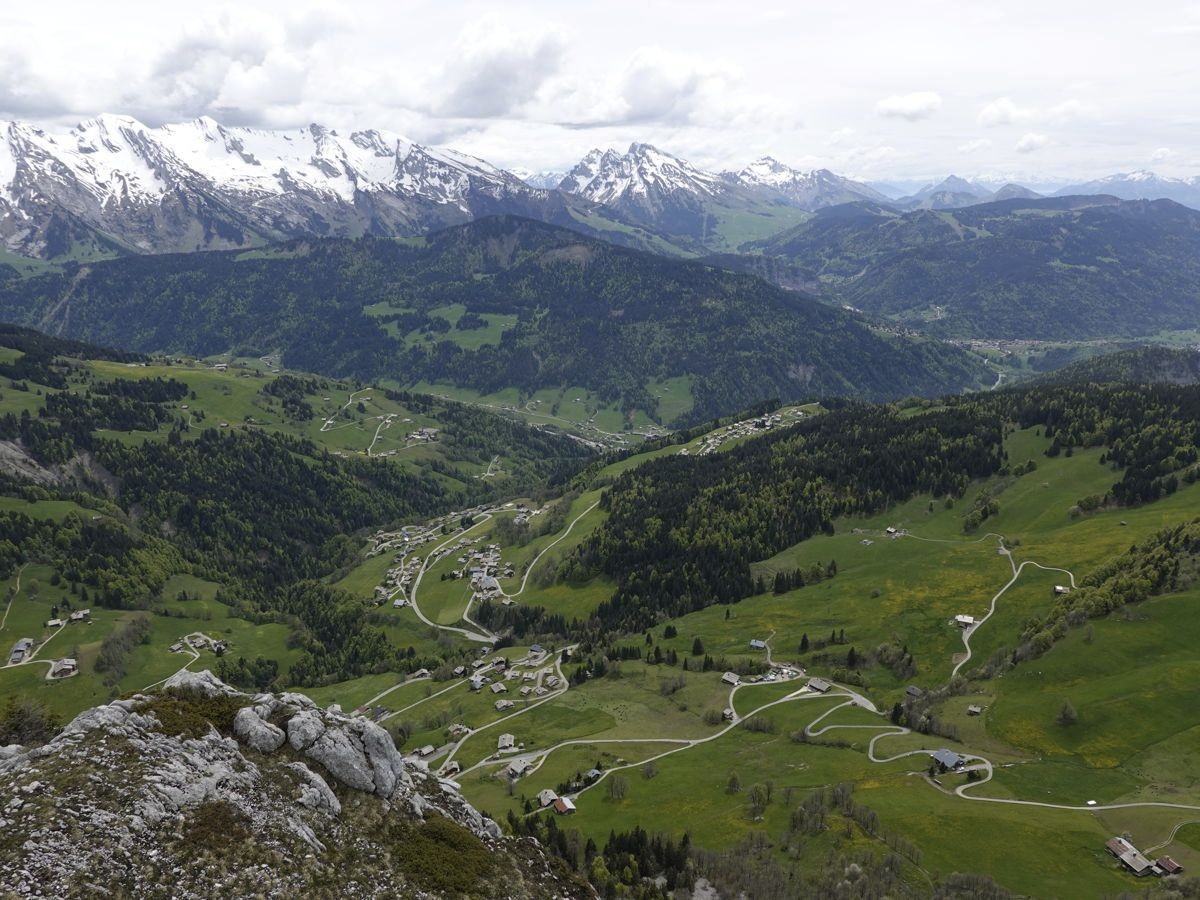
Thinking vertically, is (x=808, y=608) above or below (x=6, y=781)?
below

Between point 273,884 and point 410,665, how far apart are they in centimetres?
15343

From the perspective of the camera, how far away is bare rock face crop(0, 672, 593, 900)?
44.3 m

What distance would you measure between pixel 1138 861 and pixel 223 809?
95700 millimetres

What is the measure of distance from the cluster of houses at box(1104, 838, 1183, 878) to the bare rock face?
203 feet

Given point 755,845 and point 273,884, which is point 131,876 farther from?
point 755,845

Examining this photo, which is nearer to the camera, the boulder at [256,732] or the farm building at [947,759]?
the boulder at [256,732]

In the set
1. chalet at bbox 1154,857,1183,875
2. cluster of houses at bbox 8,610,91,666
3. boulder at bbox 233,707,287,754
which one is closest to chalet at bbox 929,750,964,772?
chalet at bbox 1154,857,1183,875

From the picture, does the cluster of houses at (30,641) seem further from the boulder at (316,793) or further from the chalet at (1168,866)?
the chalet at (1168,866)

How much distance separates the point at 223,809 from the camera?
5244 cm

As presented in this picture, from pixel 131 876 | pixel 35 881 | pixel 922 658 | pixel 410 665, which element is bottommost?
pixel 410 665

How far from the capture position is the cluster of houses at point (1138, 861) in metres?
80.4

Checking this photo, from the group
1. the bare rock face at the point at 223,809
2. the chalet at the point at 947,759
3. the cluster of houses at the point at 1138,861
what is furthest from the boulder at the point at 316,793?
the chalet at the point at 947,759

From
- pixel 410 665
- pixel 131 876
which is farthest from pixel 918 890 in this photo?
pixel 410 665

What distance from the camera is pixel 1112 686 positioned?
12200 cm
